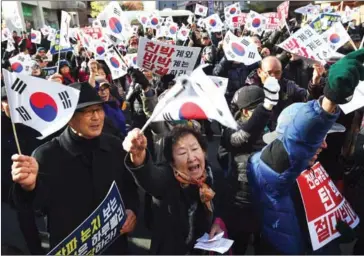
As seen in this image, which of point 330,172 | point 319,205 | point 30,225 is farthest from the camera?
point 30,225

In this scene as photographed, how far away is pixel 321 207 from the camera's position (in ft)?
6.21

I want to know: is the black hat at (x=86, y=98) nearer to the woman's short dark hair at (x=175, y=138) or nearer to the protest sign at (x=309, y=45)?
the woman's short dark hair at (x=175, y=138)

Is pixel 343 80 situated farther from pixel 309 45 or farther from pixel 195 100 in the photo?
pixel 309 45

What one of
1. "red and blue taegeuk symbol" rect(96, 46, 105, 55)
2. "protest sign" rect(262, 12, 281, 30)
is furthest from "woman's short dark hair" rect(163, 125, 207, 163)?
"protest sign" rect(262, 12, 281, 30)

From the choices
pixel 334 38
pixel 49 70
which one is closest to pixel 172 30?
pixel 49 70

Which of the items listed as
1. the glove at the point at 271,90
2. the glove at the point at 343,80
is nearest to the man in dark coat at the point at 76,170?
the glove at the point at 271,90

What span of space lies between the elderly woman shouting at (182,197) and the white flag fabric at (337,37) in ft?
10.1

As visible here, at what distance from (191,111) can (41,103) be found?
0.70 m

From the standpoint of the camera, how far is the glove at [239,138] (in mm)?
2284

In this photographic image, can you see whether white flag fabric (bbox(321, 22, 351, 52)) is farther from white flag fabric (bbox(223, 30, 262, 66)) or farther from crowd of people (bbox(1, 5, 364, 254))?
crowd of people (bbox(1, 5, 364, 254))

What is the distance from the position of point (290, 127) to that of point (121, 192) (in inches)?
42.7

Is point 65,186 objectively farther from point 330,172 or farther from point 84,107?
point 330,172

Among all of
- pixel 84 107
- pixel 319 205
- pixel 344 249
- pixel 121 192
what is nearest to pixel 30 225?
pixel 121 192

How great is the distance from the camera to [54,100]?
171 cm
